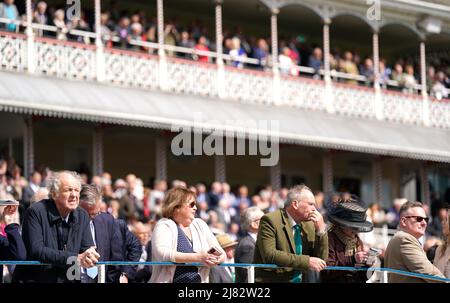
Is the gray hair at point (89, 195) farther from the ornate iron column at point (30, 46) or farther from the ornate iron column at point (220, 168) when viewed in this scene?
the ornate iron column at point (220, 168)

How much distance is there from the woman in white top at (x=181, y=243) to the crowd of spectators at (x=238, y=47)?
45.7ft

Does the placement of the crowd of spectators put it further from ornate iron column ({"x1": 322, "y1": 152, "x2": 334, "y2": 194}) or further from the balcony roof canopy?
ornate iron column ({"x1": 322, "y1": 152, "x2": 334, "y2": 194})

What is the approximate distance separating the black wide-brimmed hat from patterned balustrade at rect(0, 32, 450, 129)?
1367 centimetres

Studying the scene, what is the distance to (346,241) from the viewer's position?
49.9 ft

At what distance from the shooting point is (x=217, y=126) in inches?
1163

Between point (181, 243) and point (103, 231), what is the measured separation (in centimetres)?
122

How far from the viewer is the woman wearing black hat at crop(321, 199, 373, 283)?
48.9 feet

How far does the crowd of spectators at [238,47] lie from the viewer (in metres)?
29.0

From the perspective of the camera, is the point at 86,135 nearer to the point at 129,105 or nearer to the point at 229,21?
the point at 129,105

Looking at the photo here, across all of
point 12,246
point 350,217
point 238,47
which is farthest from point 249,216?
point 238,47

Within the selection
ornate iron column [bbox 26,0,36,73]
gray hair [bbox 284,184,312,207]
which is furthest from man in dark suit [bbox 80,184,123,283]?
ornate iron column [bbox 26,0,36,73]
